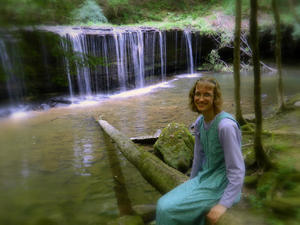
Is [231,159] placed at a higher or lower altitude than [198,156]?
higher

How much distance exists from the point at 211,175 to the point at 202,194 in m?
0.16

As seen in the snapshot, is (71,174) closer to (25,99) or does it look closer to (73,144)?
(73,144)

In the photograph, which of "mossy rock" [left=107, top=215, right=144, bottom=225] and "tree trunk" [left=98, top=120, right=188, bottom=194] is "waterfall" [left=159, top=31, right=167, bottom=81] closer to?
"tree trunk" [left=98, top=120, right=188, bottom=194]

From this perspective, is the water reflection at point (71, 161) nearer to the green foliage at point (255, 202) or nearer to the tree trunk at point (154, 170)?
the tree trunk at point (154, 170)

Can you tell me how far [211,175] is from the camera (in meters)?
2.01

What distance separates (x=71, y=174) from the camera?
15.3 ft

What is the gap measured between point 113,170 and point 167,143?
3.52 ft

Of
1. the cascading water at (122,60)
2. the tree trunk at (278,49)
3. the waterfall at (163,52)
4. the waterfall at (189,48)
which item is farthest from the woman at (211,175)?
the waterfall at (189,48)

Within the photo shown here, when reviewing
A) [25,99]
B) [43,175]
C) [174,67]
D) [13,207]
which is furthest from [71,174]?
[174,67]

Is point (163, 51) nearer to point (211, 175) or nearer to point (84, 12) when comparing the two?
point (84, 12)

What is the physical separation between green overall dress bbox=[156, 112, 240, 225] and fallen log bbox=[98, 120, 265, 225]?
0.61ft

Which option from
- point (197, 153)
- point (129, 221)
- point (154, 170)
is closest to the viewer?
point (197, 153)

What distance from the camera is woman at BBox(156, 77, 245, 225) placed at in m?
1.83

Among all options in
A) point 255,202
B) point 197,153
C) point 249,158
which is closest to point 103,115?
point 249,158
